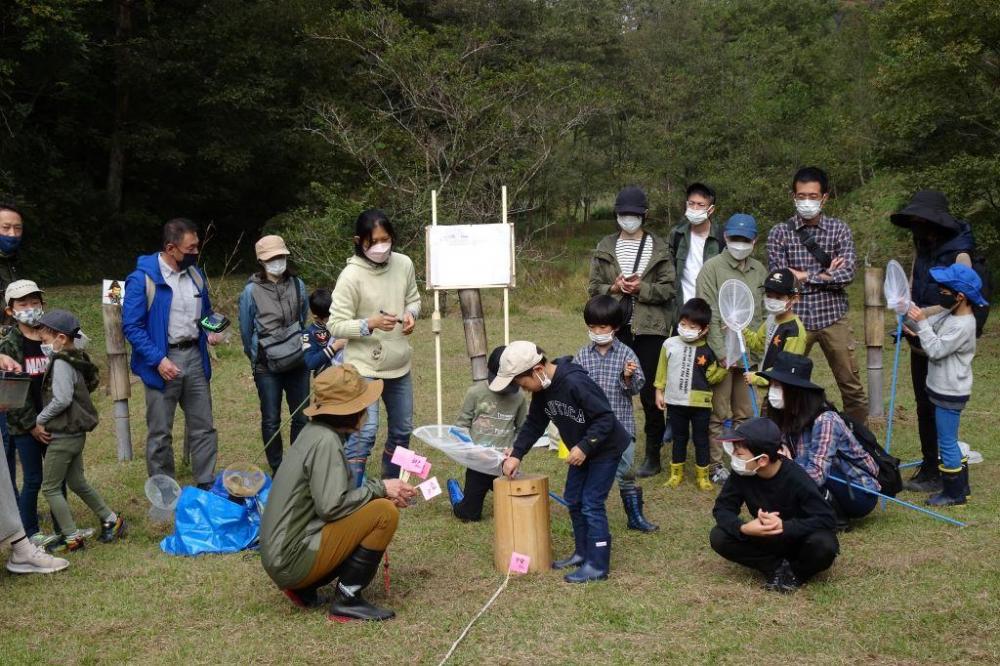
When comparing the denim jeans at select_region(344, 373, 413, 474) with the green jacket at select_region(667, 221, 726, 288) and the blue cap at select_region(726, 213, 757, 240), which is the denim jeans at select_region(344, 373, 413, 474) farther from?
the blue cap at select_region(726, 213, 757, 240)

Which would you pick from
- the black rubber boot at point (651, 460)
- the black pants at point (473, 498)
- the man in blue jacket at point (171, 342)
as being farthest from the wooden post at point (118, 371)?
the black rubber boot at point (651, 460)

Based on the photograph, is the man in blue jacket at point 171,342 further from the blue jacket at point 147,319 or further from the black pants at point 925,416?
the black pants at point 925,416

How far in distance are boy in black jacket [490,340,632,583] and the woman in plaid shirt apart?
1036 millimetres

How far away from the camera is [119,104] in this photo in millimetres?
24844

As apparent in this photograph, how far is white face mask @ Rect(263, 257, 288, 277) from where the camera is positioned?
7.05m

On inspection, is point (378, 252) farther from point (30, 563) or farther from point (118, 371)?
point (118, 371)

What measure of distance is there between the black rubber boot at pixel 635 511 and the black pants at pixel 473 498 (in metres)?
0.89

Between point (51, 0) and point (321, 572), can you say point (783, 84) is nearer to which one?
point (51, 0)

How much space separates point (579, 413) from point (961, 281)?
274cm

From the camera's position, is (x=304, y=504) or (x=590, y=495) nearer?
Answer: (x=304, y=504)

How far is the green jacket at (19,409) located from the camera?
599cm

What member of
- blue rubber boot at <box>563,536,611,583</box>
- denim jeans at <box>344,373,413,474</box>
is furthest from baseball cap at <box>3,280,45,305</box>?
blue rubber boot at <box>563,536,611,583</box>

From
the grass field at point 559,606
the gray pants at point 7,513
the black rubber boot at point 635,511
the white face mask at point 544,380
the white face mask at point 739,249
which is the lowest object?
the grass field at point 559,606

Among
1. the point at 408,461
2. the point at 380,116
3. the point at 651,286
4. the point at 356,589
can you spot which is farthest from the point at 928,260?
the point at 380,116
